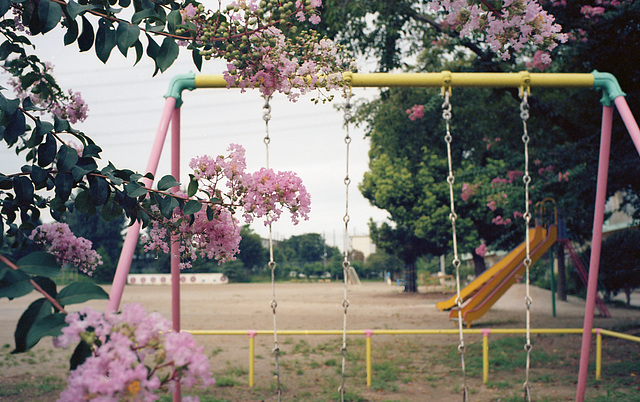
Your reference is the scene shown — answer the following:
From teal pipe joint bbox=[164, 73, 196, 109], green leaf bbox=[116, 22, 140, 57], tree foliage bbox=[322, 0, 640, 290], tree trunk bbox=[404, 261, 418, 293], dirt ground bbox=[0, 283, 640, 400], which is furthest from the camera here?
tree trunk bbox=[404, 261, 418, 293]

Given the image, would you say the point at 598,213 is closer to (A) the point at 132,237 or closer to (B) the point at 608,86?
(B) the point at 608,86

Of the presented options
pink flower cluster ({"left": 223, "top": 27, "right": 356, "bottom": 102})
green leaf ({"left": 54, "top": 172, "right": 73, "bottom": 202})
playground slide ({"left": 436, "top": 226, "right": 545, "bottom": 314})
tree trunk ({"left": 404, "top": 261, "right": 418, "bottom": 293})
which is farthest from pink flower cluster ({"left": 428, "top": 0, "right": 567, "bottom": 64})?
tree trunk ({"left": 404, "top": 261, "right": 418, "bottom": 293})

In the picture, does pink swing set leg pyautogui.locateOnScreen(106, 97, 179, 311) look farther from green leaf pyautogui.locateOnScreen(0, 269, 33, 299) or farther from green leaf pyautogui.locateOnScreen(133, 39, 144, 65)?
green leaf pyautogui.locateOnScreen(133, 39, 144, 65)

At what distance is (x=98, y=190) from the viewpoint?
182cm

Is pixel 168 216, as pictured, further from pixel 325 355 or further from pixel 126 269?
pixel 325 355

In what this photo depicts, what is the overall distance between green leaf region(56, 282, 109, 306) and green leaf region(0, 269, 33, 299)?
73mm

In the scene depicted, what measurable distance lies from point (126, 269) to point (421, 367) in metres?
5.36

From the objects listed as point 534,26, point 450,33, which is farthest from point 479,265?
point 534,26

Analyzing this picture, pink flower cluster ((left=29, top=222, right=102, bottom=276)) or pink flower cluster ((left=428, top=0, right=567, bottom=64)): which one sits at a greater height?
pink flower cluster ((left=428, top=0, right=567, bottom=64))

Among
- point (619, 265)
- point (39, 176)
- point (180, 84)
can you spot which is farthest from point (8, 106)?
point (619, 265)

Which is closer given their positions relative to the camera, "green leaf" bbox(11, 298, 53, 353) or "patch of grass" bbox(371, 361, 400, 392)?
"green leaf" bbox(11, 298, 53, 353)

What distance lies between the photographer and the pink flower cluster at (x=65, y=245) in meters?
2.42

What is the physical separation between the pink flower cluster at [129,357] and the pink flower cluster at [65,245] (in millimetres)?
1246

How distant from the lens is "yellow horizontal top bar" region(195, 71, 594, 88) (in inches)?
137
